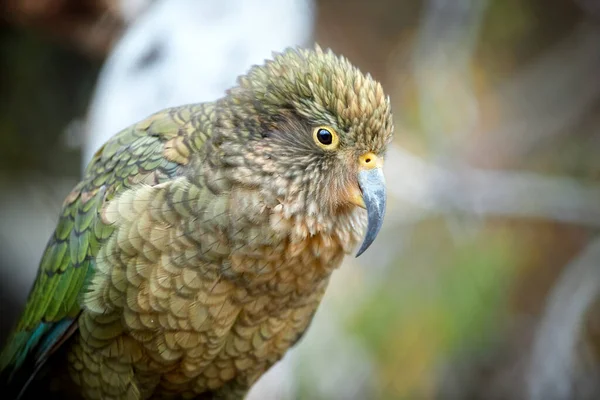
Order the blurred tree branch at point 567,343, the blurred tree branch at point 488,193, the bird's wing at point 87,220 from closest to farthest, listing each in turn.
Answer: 1. the bird's wing at point 87,220
2. the blurred tree branch at point 567,343
3. the blurred tree branch at point 488,193

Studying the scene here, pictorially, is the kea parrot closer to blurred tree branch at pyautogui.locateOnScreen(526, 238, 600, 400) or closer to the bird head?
the bird head

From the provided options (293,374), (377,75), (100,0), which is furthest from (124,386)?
(377,75)

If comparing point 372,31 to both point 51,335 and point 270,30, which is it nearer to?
point 270,30

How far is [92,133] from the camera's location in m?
3.59

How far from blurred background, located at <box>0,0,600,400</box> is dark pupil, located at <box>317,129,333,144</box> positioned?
7.21 ft

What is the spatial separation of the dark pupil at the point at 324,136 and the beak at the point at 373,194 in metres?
0.14

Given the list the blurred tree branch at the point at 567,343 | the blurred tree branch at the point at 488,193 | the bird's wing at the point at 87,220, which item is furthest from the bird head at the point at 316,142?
the blurred tree branch at the point at 567,343

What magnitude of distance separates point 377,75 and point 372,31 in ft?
1.44

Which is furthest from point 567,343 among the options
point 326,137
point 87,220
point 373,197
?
point 87,220

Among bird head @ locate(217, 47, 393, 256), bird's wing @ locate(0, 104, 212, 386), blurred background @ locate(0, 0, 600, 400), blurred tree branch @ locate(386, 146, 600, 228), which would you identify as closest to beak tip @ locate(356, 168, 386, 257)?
bird head @ locate(217, 47, 393, 256)

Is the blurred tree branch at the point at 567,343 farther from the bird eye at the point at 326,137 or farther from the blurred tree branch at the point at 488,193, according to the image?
the bird eye at the point at 326,137

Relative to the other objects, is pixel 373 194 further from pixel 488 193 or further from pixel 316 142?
pixel 488 193

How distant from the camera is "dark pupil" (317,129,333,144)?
80.5 inches

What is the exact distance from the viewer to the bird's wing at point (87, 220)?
2227 millimetres
